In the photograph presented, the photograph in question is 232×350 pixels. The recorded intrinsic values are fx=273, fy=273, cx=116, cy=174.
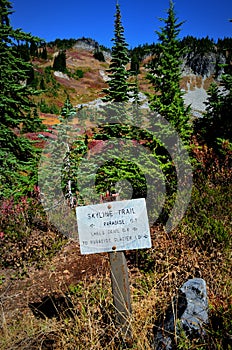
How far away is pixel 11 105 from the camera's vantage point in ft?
26.8

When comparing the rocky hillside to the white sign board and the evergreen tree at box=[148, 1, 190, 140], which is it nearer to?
the evergreen tree at box=[148, 1, 190, 140]

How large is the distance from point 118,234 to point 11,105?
6732 mm

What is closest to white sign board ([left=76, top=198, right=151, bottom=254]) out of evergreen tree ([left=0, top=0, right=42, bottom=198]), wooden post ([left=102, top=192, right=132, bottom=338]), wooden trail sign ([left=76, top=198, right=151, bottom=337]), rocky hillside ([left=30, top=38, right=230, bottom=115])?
wooden trail sign ([left=76, top=198, right=151, bottom=337])

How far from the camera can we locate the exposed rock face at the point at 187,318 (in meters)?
2.67

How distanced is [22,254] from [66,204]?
2.53 meters

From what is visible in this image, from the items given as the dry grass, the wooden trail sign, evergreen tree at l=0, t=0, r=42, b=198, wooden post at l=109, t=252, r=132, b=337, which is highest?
evergreen tree at l=0, t=0, r=42, b=198

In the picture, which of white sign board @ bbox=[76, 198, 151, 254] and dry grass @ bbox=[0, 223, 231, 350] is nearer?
white sign board @ bbox=[76, 198, 151, 254]

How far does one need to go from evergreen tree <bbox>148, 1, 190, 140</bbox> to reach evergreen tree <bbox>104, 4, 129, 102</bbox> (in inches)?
48.3

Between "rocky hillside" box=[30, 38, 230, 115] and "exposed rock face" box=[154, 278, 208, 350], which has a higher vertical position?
"rocky hillside" box=[30, 38, 230, 115]

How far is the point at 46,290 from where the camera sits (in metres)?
5.32

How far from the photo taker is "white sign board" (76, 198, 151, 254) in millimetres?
2789

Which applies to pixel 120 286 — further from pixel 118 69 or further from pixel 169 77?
pixel 118 69

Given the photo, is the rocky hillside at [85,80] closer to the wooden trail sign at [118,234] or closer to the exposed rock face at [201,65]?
the exposed rock face at [201,65]

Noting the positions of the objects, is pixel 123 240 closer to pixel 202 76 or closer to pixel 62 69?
pixel 62 69
